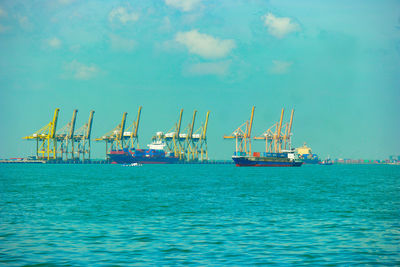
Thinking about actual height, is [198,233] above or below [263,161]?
below

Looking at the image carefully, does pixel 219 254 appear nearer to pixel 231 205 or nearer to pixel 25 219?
pixel 25 219

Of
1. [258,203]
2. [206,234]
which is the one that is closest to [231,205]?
[258,203]

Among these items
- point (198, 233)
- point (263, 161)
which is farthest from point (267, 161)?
point (198, 233)

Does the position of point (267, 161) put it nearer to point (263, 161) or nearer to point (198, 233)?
point (263, 161)

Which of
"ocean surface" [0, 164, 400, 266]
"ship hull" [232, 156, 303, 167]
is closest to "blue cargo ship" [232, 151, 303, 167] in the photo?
"ship hull" [232, 156, 303, 167]

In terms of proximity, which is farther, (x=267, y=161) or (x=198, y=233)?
(x=267, y=161)

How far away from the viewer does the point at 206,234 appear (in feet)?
81.2

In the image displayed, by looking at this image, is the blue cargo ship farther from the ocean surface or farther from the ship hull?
the ocean surface

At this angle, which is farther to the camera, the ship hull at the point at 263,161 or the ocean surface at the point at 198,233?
the ship hull at the point at 263,161

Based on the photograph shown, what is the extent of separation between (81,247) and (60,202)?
2226 cm

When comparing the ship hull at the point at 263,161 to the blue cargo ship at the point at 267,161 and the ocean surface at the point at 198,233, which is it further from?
the ocean surface at the point at 198,233

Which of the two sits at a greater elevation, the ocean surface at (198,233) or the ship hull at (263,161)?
the ship hull at (263,161)

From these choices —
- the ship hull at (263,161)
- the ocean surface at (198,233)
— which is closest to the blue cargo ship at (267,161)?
the ship hull at (263,161)

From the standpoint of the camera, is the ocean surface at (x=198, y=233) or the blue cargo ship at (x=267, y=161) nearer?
the ocean surface at (x=198, y=233)
